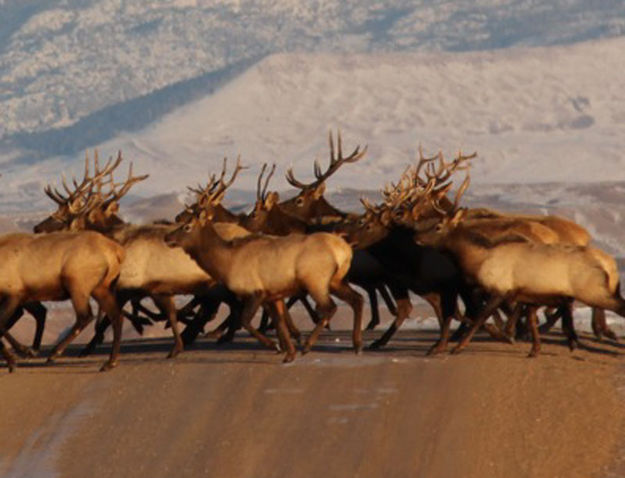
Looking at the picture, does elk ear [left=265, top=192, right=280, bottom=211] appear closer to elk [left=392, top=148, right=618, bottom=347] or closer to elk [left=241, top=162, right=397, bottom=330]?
elk [left=241, top=162, right=397, bottom=330]

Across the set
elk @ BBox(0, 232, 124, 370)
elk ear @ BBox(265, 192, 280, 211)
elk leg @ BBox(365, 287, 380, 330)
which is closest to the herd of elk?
elk @ BBox(0, 232, 124, 370)

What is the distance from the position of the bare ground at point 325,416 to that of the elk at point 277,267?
61cm

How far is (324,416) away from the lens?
A: 19.7 metres

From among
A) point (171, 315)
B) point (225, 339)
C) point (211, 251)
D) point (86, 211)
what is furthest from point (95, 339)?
point (211, 251)

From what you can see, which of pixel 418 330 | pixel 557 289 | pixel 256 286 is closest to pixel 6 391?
pixel 256 286

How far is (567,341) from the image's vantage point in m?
24.3

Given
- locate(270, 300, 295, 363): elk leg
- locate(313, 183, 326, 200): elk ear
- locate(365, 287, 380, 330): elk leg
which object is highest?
locate(313, 183, 326, 200): elk ear

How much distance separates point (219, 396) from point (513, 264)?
406 centimetres

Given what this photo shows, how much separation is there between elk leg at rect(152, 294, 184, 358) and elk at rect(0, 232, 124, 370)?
889mm

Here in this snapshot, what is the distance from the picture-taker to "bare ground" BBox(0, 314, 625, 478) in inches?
715

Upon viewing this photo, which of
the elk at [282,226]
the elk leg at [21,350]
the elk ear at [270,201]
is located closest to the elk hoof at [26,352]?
the elk leg at [21,350]

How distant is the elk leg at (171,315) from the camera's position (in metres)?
24.0

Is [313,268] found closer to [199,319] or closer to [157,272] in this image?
[157,272]

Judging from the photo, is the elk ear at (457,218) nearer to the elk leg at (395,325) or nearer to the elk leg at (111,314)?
the elk leg at (395,325)
